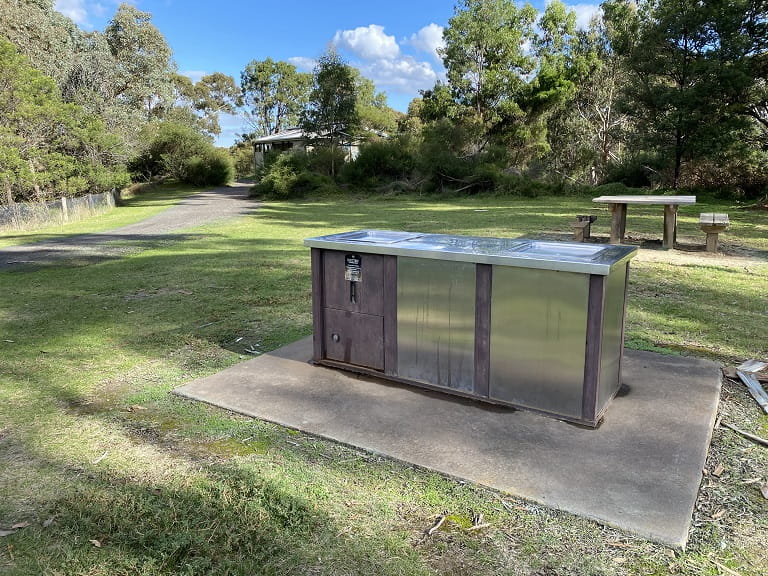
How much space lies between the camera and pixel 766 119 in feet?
66.8

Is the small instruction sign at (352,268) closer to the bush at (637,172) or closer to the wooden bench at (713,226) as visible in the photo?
the wooden bench at (713,226)

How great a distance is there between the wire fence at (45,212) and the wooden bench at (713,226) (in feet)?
54.7

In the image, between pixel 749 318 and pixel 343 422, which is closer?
pixel 343 422

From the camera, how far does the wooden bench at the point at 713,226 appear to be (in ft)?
30.5

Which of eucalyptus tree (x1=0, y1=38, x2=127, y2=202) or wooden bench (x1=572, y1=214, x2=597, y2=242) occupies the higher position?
eucalyptus tree (x1=0, y1=38, x2=127, y2=202)

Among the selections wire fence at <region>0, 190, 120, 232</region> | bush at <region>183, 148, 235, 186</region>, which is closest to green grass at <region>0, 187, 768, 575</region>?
wire fence at <region>0, 190, 120, 232</region>

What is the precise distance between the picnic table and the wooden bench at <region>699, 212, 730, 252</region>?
392 millimetres

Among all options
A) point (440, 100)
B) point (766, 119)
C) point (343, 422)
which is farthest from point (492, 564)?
point (440, 100)

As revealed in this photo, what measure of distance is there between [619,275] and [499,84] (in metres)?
30.1

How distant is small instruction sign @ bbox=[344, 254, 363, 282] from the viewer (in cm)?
377

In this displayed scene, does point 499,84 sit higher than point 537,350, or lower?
higher

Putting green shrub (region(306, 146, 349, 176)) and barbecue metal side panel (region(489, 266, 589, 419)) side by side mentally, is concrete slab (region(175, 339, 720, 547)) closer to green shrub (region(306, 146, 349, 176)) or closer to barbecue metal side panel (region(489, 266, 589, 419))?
barbecue metal side panel (region(489, 266, 589, 419))

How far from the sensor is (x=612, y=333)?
323 cm

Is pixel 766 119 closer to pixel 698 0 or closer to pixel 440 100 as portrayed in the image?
pixel 698 0
